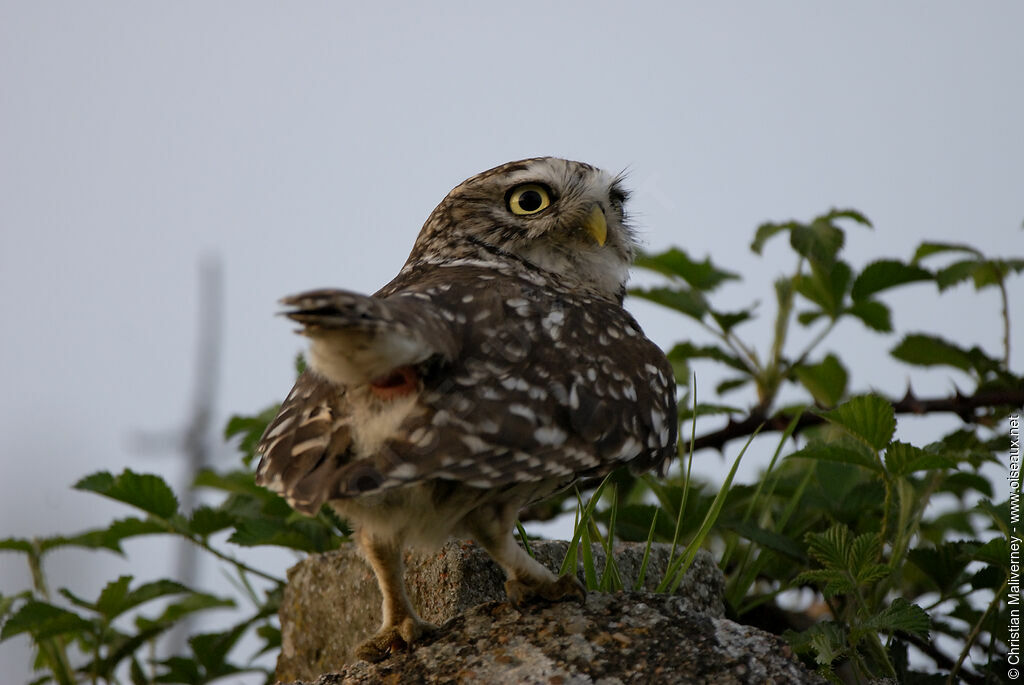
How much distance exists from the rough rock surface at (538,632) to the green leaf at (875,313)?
4.37 ft

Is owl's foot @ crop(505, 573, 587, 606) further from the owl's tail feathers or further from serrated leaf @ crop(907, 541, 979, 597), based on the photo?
serrated leaf @ crop(907, 541, 979, 597)

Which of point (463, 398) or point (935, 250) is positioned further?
point (935, 250)

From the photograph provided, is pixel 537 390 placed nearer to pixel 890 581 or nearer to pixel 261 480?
pixel 261 480

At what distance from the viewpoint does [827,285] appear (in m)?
4.25

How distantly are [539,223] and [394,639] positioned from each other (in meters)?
1.51

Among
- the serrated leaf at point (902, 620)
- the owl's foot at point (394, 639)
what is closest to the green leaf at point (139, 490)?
the owl's foot at point (394, 639)

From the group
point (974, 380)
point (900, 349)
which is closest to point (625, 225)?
point (900, 349)

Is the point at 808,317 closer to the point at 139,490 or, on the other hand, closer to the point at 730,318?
the point at 730,318

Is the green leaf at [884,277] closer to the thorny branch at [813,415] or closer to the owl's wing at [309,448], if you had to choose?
the thorny branch at [813,415]

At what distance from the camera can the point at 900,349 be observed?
4.12 m

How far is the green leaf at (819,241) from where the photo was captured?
4113mm

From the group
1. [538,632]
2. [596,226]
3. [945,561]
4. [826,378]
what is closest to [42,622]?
[538,632]

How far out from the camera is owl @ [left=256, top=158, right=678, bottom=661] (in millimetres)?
2566

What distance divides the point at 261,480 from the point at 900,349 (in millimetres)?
2408
